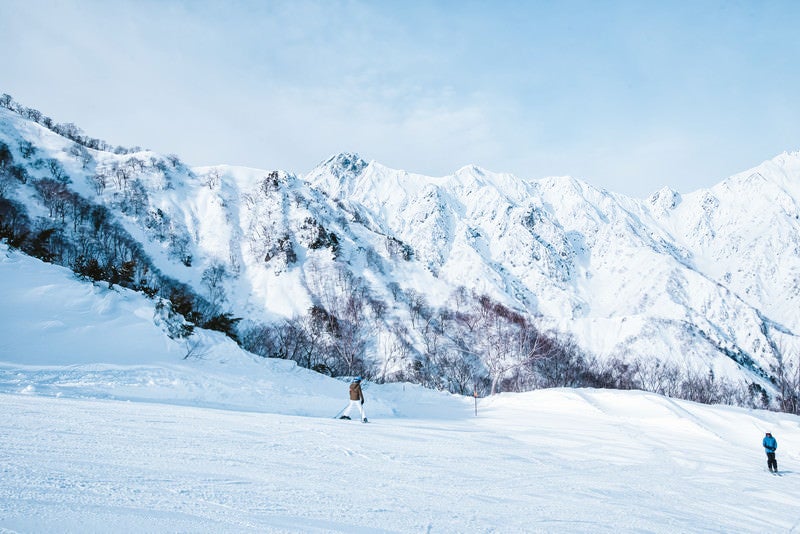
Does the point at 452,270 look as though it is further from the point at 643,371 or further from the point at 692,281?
the point at 692,281

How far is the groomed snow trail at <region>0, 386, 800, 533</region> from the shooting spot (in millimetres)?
4719

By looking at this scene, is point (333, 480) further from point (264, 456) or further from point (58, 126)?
point (58, 126)

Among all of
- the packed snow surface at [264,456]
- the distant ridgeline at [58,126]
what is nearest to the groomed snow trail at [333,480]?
the packed snow surface at [264,456]

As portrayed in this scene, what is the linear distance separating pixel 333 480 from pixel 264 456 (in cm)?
175


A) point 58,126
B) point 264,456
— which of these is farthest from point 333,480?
point 58,126

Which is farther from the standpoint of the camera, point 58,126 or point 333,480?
point 58,126

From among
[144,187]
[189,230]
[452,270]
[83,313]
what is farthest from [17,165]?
[452,270]

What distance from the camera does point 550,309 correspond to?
189 m

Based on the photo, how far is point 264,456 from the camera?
26.0ft

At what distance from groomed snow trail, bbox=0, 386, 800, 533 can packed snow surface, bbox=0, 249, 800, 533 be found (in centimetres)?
4

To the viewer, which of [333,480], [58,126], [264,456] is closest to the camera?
[333,480]

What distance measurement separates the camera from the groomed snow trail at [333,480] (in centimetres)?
472

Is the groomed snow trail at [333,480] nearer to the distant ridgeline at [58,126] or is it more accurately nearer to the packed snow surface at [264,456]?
the packed snow surface at [264,456]

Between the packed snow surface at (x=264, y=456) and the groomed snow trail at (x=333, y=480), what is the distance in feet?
0.14
